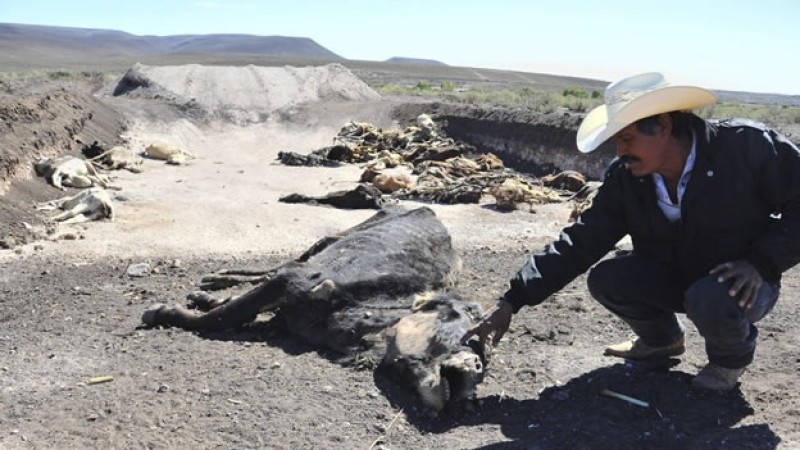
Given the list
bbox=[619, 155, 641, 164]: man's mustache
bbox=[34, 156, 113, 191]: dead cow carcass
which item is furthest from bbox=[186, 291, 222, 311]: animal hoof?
bbox=[34, 156, 113, 191]: dead cow carcass

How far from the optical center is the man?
3.33 metres

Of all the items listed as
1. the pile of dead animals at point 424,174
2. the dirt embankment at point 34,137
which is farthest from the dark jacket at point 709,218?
the pile of dead animals at point 424,174

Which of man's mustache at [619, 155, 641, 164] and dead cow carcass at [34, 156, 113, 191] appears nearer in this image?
man's mustache at [619, 155, 641, 164]

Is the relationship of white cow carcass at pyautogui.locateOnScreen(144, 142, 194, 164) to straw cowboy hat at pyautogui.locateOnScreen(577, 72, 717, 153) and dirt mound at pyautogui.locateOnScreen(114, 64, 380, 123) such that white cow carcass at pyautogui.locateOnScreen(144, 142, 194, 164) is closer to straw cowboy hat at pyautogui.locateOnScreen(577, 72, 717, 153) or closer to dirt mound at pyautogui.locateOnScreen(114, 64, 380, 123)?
dirt mound at pyautogui.locateOnScreen(114, 64, 380, 123)

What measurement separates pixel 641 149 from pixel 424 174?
10825 millimetres

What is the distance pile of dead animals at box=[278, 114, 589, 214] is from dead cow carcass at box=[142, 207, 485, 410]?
5885mm

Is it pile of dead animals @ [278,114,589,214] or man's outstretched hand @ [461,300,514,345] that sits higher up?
man's outstretched hand @ [461,300,514,345]

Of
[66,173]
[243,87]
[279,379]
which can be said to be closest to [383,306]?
[279,379]

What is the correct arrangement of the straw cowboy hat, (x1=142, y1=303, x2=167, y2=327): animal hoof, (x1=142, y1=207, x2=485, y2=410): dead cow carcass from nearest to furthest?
the straw cowboy hat
(x1=142, y1=207, x2=485, y2=410): dead cow carcass
(x1=142, y1=303, x2=167, y2=327): animal hoof

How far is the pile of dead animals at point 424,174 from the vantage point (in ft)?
38.3

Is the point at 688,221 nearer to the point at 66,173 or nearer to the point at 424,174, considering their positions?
the point at 66,173

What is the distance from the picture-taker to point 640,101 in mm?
3256

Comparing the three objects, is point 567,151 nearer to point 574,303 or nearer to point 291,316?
point 574,303

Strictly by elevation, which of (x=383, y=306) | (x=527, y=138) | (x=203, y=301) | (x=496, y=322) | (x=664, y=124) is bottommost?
(x=527, y=138)
